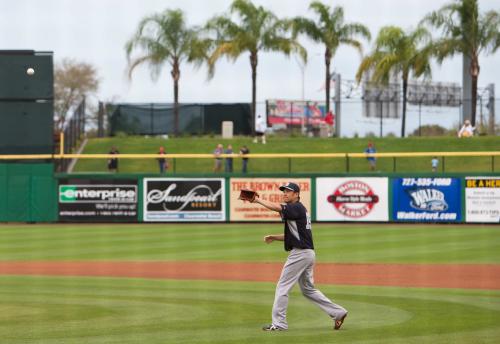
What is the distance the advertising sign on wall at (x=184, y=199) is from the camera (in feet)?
123

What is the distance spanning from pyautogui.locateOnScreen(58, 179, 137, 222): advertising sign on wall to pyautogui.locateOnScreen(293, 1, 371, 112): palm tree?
69.6 feet

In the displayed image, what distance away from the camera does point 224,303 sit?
51.3 feet

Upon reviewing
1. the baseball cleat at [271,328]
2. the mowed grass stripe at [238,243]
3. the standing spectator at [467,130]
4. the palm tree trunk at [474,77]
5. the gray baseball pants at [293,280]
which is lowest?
the mowed grass stripe at [238,243]

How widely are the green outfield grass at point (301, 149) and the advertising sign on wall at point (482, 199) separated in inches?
248

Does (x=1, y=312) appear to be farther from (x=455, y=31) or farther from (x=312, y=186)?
(x=455, y=31)

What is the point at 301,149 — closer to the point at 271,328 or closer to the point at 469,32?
the point at 469,32

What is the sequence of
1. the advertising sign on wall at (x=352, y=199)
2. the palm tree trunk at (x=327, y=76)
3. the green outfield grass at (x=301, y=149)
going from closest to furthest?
the advertising sign on wall at (x=352, y=199) → the green outfield grass at (x=301, y=149) → the palm tree trunk at (x=327, y=76)

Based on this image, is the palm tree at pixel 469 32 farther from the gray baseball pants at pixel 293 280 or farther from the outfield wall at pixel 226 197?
the gray baseball pants at pixel 293 280

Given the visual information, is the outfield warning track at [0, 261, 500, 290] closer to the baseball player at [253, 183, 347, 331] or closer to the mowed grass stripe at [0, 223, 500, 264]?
the mowed grass stripe at [0, 223, 500, 264]

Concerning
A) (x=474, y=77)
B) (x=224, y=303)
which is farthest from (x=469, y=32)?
(x=224, y=303)

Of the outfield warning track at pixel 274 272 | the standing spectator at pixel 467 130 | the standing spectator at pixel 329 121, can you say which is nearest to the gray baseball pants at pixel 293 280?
the outfield warning track at pixel 274 272

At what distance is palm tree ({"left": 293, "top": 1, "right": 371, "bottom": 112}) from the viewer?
184ft

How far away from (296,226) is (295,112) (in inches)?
1876

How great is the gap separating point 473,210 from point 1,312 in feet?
79.1
